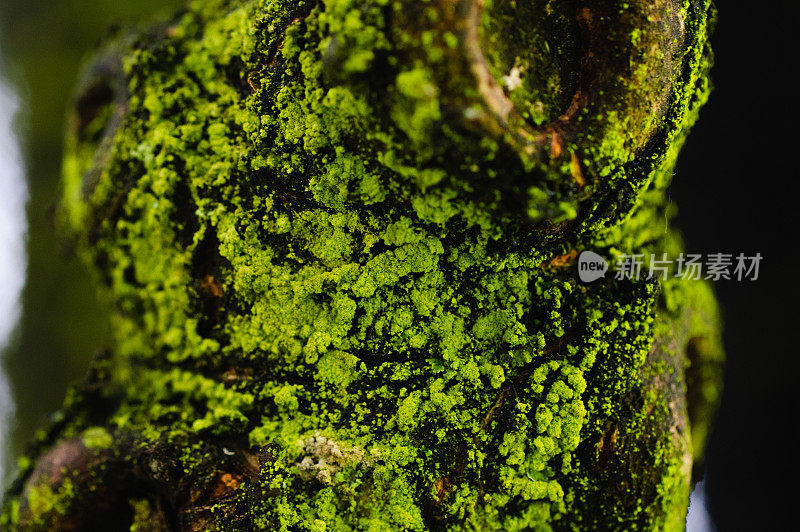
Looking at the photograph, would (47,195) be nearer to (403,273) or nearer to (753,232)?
(403,273)

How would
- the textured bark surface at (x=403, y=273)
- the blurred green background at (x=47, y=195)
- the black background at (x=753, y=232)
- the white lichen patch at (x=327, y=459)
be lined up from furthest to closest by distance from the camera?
the blurred green background at (x=47, y=195)
the black background at (x=753, y=232)
the white lichen patch at (x=327, y=459)
the textured bark surface at (x=403, y=273)

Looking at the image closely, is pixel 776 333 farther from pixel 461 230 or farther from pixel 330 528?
pixel 330 528

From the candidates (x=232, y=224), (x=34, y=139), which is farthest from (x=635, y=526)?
(x=34, y=139)

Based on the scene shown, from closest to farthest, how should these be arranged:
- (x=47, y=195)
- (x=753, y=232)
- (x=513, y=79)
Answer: (x=513, y=79), (x=753, y=232), (x=47, y=195)

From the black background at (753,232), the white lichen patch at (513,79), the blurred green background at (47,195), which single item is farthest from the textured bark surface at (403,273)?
the blurred green background at (47,195)

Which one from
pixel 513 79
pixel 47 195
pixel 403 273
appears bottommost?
pixel 403 273

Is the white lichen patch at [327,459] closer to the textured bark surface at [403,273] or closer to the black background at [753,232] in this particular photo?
the textured bark surface at [403,273]

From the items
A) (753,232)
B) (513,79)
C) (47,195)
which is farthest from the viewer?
(47,195)

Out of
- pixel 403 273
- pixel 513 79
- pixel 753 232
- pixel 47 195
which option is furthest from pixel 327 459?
pixel 47 195
